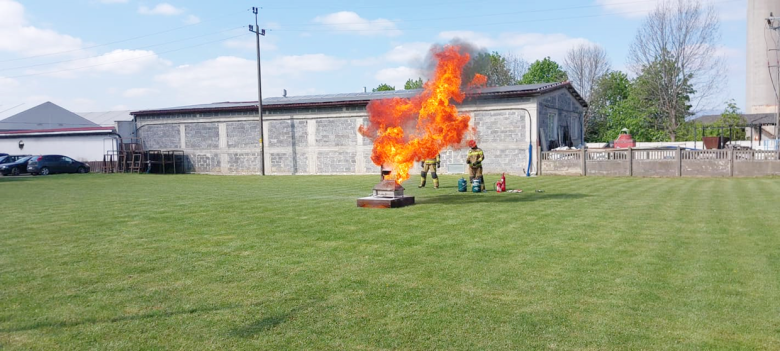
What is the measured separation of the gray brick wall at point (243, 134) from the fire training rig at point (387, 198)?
26.0 meters

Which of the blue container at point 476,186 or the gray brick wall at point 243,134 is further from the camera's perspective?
the gray brick wall at point 243,134

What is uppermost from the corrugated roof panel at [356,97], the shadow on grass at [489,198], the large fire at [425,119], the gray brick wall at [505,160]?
the corrugated roof panel at [356,97]

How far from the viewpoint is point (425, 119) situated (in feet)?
53.2

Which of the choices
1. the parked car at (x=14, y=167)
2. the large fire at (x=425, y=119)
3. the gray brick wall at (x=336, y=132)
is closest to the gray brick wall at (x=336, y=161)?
the gray brick wall at (x=336, y=132)

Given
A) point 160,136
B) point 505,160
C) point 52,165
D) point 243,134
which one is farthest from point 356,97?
point 52,165

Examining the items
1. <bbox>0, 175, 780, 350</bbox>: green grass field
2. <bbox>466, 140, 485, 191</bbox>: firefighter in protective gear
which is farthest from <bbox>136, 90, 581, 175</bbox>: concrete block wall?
<bbox>0, 175, 780, 350</bbox>: green grass field

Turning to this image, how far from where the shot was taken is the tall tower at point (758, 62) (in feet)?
238

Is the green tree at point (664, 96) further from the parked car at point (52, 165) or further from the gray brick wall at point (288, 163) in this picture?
the parked car at point (52, 165)

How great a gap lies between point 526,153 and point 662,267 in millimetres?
24563

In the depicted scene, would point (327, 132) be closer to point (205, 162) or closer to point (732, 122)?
point (205, 162)

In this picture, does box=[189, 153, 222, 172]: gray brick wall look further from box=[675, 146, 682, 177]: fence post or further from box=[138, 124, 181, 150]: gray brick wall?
box=[675, 146, 682, 177]: fence post

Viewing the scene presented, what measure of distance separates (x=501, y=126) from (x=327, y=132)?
12288mm

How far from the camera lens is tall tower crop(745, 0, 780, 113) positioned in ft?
238

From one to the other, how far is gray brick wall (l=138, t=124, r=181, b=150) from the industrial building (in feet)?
0.26
